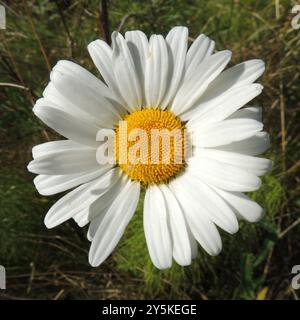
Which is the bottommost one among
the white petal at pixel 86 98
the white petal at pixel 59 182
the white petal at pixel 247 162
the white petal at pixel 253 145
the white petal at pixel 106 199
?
the white petal at pixel 106 199

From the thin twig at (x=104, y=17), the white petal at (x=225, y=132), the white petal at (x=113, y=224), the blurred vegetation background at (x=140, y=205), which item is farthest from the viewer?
the blurred vegetation background at (x=140, y=205)

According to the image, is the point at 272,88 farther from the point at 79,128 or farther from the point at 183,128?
the point at 79,128

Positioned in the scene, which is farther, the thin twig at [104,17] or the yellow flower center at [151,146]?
the thin twig at [104,17]

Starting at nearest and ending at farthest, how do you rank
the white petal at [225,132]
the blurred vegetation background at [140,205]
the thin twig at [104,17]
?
1. the white petal at [225,132]
2. the thin twig at [104,17]
3. the blurred vegetation background at [140,205]

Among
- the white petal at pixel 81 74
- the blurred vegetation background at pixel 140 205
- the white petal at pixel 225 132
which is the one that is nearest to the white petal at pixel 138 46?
the white petal at pixel 81 74

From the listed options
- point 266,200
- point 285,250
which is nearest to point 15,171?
point 266,200

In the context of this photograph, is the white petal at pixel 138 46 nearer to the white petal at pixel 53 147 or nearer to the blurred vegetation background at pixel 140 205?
the white petal at pixel 53 147

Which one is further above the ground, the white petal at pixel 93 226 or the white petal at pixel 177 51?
the white petal at pixel 177 51
